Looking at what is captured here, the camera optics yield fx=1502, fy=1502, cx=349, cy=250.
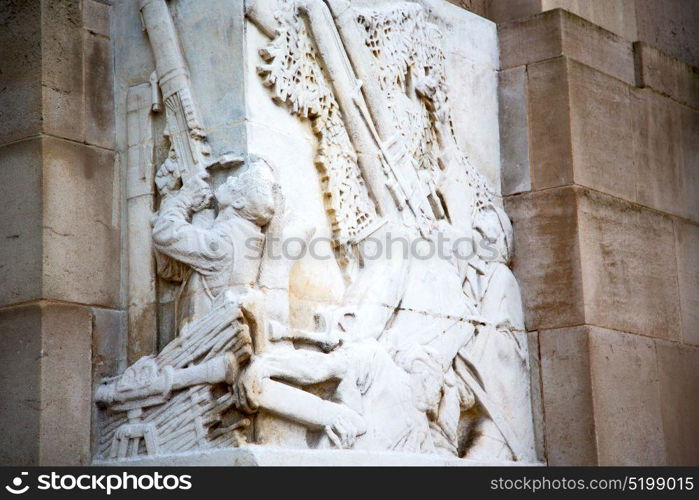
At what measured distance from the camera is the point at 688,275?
11.4 metres

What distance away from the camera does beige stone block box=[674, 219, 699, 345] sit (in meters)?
11.3

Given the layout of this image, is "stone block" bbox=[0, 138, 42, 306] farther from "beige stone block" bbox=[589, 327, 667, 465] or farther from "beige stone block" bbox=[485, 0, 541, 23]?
"beige stone block" bbox=[485, 0, 541, 23]

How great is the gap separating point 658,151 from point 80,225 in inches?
186

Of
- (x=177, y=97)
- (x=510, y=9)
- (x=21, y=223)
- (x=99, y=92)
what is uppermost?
(x=510, y=9)

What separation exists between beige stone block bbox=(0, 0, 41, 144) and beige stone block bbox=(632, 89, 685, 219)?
4585mm

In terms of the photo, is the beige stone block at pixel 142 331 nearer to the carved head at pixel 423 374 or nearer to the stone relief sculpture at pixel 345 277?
the stone relief sculpture at pixel 345 277

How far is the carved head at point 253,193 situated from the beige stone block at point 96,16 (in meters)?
1.45

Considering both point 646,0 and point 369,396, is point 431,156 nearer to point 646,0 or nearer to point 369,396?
point 369,396

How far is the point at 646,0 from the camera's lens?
12.4 m

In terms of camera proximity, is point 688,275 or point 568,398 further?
point 688,275

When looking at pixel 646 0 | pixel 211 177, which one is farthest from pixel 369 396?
pixel 646 0

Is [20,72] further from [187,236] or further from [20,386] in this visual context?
[20,386]

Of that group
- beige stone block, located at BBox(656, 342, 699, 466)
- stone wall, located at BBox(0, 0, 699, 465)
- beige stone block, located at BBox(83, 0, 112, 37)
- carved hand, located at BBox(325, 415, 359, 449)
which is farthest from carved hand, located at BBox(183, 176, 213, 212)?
beige stone block, located at BBox(656, 342, 699, 466)

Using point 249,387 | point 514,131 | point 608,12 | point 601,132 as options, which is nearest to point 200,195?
point 249,387
